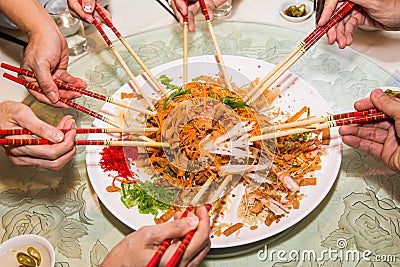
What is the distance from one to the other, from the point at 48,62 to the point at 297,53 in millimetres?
1147

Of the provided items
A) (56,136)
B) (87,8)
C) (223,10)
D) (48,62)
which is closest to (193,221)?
(56,136)

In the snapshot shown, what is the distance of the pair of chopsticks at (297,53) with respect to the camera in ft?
6.49

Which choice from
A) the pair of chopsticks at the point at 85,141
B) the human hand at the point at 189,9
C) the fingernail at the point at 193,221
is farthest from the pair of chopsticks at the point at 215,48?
the fingernail at the point at 193,221

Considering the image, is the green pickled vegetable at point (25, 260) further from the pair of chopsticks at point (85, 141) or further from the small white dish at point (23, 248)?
the pair of chopsticks at point (85, 141)

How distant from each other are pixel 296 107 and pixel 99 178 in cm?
102

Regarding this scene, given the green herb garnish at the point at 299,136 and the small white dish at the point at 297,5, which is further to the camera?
the small white dish at the point at 297,5

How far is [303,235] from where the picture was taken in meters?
1.78

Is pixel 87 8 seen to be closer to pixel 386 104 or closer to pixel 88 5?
pixel 88 5

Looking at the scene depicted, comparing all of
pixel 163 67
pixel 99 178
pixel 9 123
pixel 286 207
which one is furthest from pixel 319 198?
pixel 9 123

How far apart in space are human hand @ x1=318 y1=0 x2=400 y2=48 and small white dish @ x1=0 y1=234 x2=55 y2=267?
59.3 inches

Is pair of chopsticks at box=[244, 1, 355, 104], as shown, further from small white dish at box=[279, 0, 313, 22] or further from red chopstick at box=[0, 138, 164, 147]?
small white dish at box=[279, 0, 313, 22]

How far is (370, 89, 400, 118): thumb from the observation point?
172cm

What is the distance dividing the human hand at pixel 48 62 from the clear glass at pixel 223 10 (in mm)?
1152

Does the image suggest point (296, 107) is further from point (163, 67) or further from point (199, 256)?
point (199, 256)
